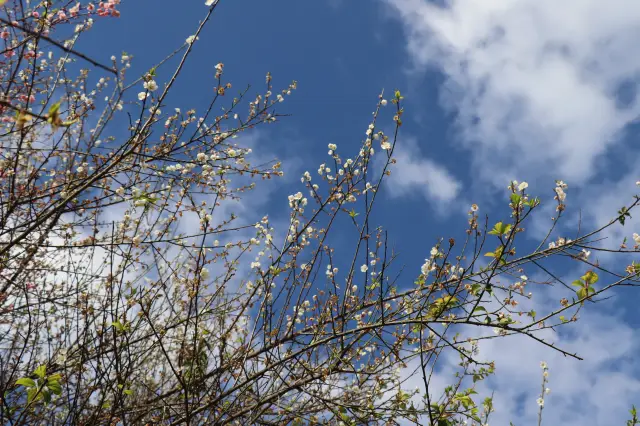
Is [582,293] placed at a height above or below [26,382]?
above

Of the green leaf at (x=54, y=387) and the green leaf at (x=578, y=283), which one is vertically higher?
the green leaf at (x=578, y=283)


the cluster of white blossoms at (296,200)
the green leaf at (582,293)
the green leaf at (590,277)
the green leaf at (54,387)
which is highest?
→ the cluster of white blossoms at (296,200)

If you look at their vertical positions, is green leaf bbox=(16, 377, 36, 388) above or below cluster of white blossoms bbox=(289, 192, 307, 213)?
below

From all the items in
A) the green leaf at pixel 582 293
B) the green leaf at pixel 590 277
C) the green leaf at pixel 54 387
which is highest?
the green leaf at pixel 590 277

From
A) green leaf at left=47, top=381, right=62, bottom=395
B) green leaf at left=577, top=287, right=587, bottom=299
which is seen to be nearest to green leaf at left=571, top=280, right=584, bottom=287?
green leaf at left=577, top=287, right=587, bottom=299

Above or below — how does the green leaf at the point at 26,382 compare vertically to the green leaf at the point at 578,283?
below

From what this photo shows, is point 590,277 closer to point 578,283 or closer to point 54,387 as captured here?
point 578,283

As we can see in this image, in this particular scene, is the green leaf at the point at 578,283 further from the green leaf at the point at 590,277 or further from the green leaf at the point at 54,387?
the green leaf at the point at 54,387

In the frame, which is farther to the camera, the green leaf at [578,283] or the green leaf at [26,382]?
the green leaf at [578,283]

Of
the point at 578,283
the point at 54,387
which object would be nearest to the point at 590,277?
the point at 578,283

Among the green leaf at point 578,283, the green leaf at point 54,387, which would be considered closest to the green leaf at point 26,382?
the green leaf at point 54,387

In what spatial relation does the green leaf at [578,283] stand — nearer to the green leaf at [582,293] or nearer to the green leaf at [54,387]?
the green leaf at [582,293]

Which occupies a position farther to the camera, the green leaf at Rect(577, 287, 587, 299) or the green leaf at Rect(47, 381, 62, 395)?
the green leaf at Rect(577, 287, 587, 299)

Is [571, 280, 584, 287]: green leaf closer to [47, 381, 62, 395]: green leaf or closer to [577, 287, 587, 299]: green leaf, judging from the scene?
[577, 287, 587, 299]: green leaf
